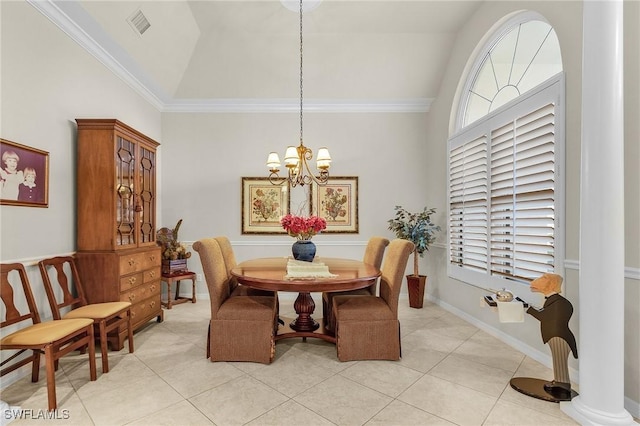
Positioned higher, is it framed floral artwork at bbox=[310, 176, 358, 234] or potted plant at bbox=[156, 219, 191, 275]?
framed floral artwork at bbox=[310, 176, 358, 234]

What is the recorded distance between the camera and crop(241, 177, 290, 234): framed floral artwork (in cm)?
509

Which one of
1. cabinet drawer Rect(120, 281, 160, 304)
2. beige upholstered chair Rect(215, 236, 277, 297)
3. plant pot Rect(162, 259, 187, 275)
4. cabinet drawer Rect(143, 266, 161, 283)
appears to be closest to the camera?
cabinet drawer Rect(120, 281, 160, 304)

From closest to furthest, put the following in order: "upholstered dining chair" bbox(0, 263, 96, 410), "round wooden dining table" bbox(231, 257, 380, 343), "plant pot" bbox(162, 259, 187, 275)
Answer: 1. "upholstered dining chair" bbox(0, 263, 96, 410)
2. "round wooden dining table" bbox(231, 257, 380, 343)
3. "plant pot" bbox(162, 259, 187, 275)

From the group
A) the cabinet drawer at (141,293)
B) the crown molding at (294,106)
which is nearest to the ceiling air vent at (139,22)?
the crown molding at (294,106)

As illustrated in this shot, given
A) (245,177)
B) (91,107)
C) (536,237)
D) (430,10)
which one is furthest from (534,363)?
(91,107)

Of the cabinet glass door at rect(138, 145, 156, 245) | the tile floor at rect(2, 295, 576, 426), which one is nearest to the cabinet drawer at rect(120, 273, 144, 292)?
the cabinet glass door at rect(138, 145, 156, 245)

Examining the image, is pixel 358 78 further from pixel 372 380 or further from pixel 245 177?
pixel 372 380

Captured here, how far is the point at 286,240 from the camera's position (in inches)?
202

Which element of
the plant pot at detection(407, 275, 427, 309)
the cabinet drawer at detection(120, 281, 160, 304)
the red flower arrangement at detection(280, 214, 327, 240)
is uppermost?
the red flower arrangement at detection(280, 214, 327, 240)

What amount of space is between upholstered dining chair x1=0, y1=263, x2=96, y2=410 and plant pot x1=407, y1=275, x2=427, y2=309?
3621mm

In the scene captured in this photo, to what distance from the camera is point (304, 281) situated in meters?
2.54

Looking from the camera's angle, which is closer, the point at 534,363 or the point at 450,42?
the point at 534,363

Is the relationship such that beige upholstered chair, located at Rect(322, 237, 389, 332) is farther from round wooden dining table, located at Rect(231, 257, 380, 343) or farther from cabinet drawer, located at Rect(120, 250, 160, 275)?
cabinet drawer, located at Rect(120, 250, 160, 275)

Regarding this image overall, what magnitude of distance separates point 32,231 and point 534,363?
14.0 feet
